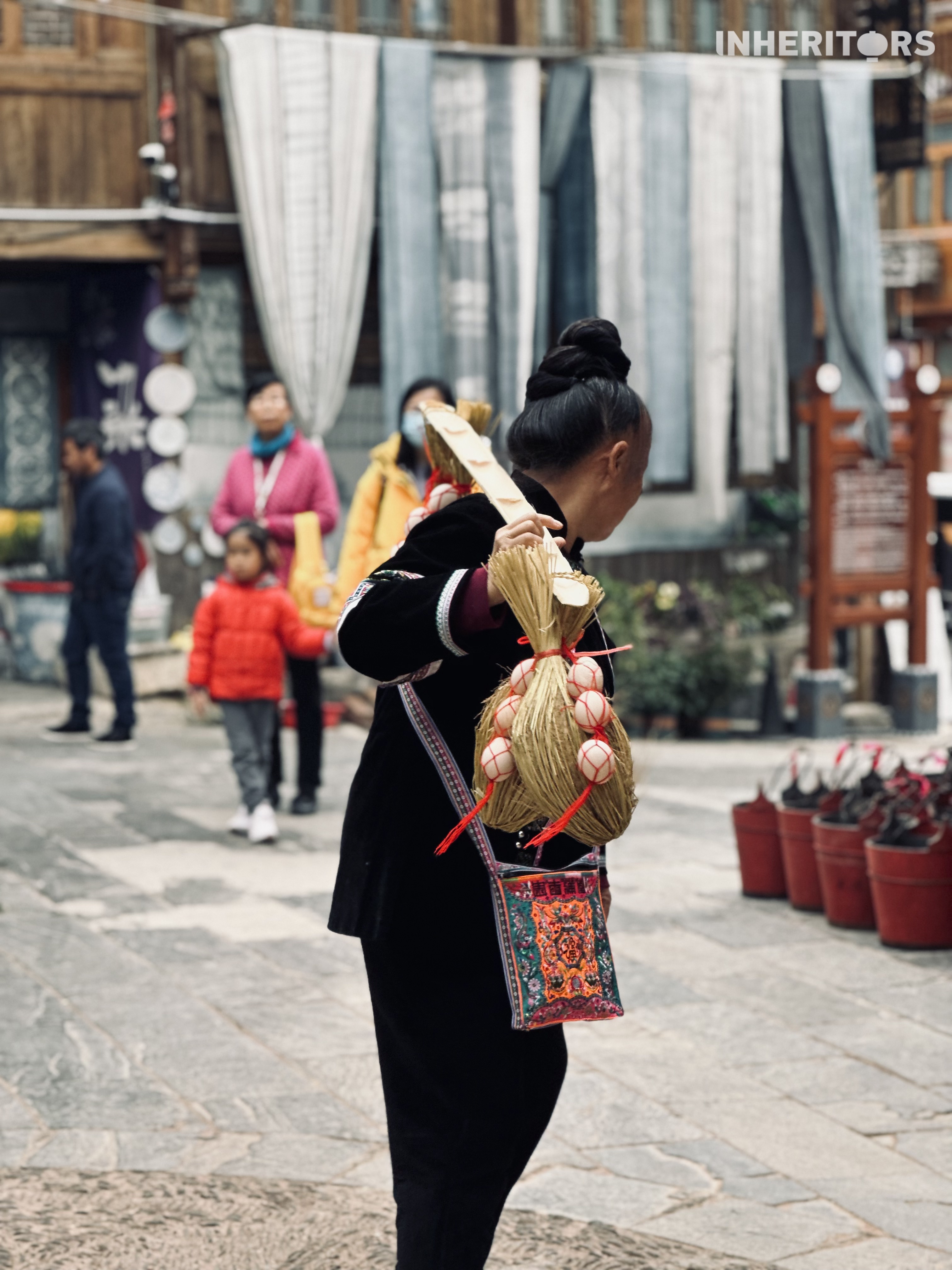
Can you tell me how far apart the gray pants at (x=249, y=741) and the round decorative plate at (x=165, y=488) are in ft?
15.5

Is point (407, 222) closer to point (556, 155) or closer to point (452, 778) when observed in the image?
point (556, 155)

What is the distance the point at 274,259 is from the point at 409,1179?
932cm

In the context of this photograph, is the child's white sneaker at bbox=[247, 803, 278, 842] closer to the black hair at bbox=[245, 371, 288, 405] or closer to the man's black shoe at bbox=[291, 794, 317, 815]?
the man's black shoe at bbox=[291, 794, 317, 815]

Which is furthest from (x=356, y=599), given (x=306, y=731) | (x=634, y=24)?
(x=634, y=24)

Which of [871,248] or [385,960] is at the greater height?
[871,248]

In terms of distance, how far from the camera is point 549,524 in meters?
2.62

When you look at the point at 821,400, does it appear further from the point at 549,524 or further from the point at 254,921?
the point at 549,524

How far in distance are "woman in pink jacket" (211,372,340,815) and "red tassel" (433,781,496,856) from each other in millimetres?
5562

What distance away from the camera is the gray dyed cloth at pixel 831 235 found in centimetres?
1223

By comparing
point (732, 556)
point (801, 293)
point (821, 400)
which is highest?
point (801, 293)

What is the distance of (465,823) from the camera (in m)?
2.64

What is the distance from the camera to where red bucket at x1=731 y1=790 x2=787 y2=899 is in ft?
22.4

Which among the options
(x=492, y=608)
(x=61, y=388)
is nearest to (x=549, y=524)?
(x=492, y=608)

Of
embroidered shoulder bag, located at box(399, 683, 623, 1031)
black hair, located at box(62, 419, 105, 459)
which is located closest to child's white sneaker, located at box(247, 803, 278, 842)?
black hair, located at box(62, 419, 105, 459)
